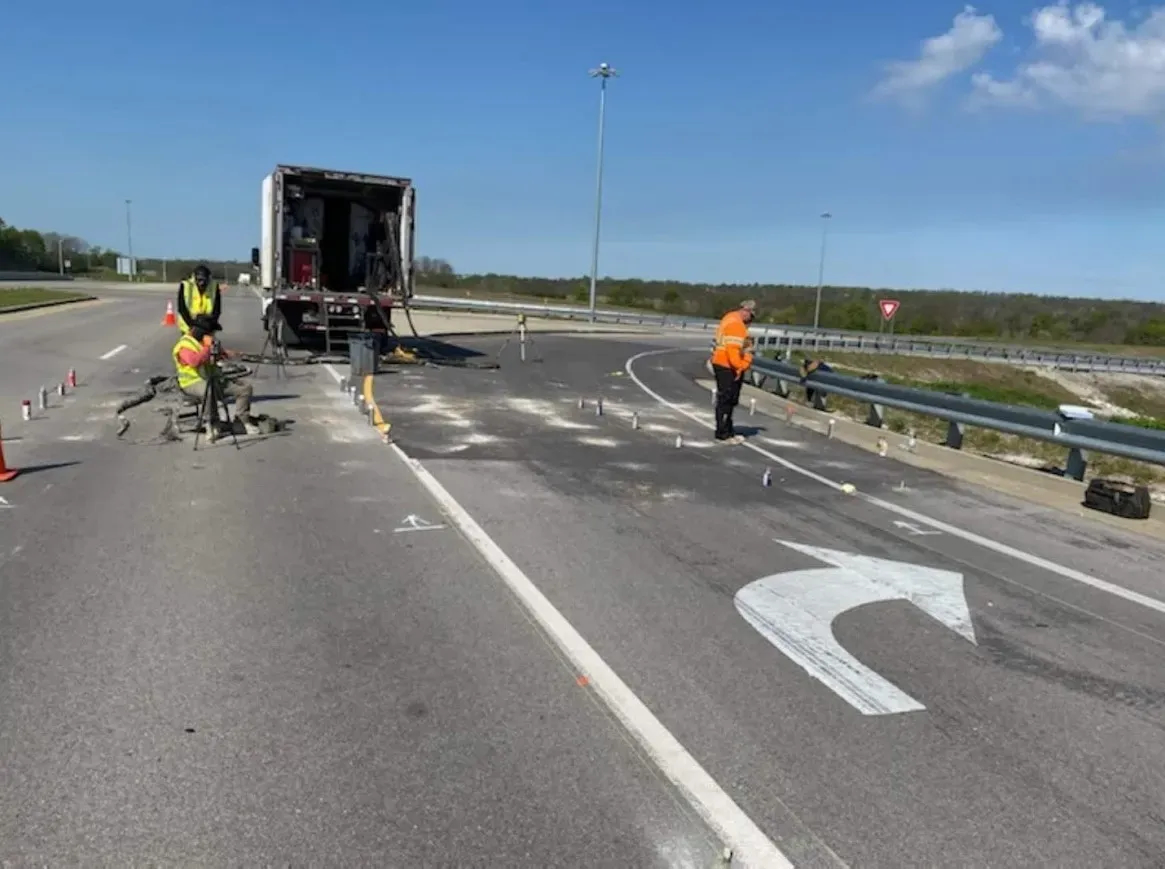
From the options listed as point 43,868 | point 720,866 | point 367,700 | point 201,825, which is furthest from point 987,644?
point 43,868

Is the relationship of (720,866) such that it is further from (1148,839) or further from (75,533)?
(75,533)

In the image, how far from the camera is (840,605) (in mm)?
6016

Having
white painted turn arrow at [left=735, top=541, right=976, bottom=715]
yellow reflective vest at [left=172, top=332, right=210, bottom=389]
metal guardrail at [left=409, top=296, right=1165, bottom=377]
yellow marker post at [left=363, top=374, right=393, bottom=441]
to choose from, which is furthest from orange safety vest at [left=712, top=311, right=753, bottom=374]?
metal guardrail at [left=409, top=296, right=1165, bottom=377]

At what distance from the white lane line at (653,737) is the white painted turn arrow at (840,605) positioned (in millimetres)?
1040

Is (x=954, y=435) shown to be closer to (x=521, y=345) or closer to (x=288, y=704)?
(x=288, y=704)

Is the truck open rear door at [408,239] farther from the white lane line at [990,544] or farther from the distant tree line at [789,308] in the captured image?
the distant tree line at [789,308]

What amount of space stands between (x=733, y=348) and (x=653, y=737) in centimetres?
915

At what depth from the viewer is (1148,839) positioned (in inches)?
138

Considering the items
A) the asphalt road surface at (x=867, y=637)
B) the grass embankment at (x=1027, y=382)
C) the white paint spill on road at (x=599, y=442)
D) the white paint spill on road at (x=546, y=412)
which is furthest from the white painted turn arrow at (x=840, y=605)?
the grass embankment at (x=1027, y=382)

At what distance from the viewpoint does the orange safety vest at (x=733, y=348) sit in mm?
12766

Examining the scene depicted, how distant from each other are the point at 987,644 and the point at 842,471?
580cm

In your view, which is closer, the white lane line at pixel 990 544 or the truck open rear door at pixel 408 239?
the white lane line at pixel 990 544

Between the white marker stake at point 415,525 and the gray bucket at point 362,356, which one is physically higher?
the gray bucket at point 362,356

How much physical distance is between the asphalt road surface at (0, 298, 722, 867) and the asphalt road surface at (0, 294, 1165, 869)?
0.06ft
